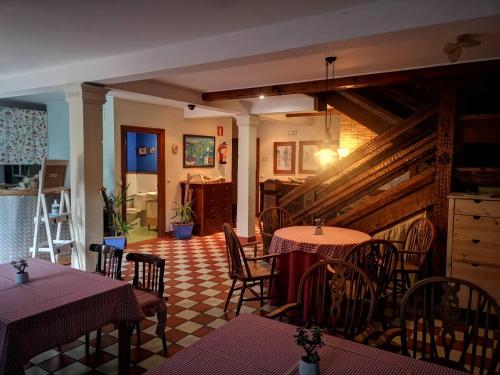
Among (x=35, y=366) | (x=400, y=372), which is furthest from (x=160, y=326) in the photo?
(x=400, y=372)

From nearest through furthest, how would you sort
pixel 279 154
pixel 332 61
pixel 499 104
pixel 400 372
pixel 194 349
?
pixel 400 372
pixel 194 349
pixel 332 61
pixel 499 104
pixel 279 154

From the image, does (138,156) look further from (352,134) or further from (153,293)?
(153,293)

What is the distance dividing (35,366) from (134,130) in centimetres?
454

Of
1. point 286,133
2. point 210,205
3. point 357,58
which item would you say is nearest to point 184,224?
point 210,205

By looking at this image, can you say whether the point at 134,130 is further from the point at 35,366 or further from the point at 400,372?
the point at 400,372

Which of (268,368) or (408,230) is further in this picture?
(408,230)

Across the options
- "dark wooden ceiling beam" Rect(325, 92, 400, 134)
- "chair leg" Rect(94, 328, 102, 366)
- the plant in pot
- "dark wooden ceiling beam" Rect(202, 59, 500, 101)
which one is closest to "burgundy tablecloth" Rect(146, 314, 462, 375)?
"chair leg" Rect(94, 328, 102, 366)

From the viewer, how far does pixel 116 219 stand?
6.17 meters

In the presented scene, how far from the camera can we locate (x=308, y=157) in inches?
382

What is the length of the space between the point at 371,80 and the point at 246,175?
3130 millimetres

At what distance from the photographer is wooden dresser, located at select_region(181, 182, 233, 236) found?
24.5 feet

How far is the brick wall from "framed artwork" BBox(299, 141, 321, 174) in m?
2.12

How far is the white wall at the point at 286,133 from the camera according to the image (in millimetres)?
9320

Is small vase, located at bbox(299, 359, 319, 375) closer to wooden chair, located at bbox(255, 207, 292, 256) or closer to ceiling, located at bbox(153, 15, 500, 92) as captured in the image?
ceiling, located at bbox(153, 15, 500, 92)
